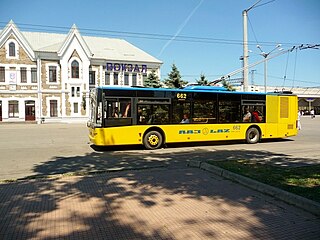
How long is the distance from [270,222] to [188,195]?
5.82 ft

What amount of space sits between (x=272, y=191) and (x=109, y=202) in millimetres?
3116

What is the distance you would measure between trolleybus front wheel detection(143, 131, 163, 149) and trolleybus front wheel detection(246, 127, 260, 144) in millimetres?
4953

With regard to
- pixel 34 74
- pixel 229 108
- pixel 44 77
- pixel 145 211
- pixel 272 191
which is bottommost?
pixel 145 211

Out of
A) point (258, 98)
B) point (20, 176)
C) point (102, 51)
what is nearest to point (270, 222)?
point (20, 176)

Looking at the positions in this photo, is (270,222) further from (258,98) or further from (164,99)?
(258,98)

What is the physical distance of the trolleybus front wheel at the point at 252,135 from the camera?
604 inches

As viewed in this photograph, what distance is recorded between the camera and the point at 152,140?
13148 millimetres

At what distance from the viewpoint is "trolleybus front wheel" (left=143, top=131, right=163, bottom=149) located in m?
13.0

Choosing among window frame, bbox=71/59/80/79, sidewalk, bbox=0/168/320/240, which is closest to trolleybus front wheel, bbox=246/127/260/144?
sidewalk, bbox=0/168/320/240

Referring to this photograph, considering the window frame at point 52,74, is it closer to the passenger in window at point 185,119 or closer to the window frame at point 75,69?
the window frame at point 75,69

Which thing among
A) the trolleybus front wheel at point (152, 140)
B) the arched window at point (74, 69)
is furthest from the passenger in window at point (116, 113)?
the arched window at point (74, 69)

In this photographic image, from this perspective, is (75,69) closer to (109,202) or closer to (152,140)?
(152,140)

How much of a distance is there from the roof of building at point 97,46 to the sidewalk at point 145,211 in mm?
39161

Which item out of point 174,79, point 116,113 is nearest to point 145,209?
point 116,113
